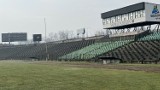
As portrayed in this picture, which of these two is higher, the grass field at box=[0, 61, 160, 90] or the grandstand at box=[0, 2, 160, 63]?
the grandstand at box=[0, 2, 160, 63]

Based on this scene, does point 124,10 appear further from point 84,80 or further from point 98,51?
point 84,80

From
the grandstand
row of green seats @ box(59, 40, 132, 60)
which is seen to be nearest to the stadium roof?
the grandstand

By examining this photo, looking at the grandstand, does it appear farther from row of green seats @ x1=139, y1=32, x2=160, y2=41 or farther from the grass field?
the grass field

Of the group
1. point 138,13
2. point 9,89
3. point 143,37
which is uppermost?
point 138,13

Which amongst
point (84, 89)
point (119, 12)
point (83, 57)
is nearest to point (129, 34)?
point (119, 12)

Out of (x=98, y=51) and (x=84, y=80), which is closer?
(x=84, y=80)

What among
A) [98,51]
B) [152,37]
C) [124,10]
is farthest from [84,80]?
[124,10]

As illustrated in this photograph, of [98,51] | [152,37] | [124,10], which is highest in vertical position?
[124,10]

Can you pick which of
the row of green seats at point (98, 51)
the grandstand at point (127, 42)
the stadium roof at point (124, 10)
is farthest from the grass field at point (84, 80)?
the row of green seats at point (98, 51)

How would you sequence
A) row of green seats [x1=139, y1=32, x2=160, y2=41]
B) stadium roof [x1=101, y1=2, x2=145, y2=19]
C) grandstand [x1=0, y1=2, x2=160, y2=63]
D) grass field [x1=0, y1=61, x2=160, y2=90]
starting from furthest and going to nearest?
stadium roof [x1=101, y1=2, x2=145, y2=19], row of green seats [x1=139, y1=32, x2=160, y2=41], grandstand [x1=0, y1=2, x2=160, y2=63], grass field [x1=0, y1=61, x2=160, y2=90]

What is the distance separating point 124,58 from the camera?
60.4m

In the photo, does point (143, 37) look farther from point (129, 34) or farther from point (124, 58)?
point (124, 58)

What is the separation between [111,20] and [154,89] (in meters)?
66.4

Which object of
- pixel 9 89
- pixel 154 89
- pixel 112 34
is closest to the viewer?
pixel 154 89
